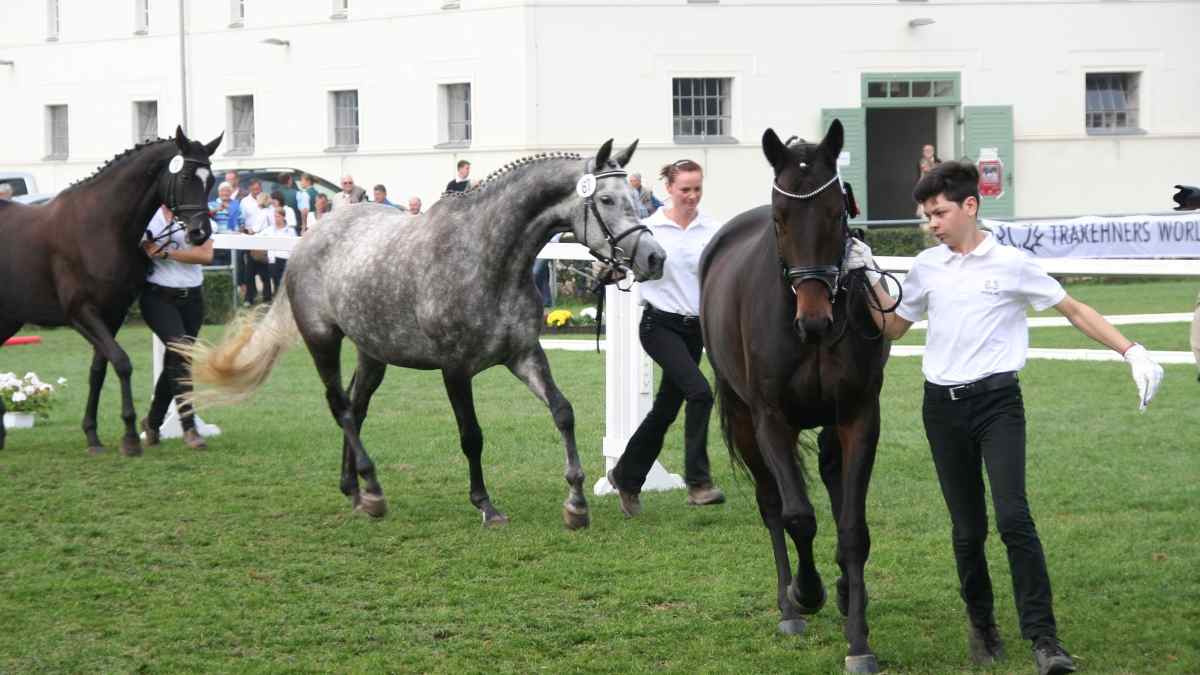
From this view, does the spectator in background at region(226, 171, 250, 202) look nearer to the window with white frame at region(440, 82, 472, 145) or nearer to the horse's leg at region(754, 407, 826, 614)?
the window with white frame at region(440, 82, 472, 145)

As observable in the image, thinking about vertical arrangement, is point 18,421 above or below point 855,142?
below

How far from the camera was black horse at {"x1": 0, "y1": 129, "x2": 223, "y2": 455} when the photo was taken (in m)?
11.4

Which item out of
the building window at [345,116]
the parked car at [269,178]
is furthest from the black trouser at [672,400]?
the building window at [345,116]

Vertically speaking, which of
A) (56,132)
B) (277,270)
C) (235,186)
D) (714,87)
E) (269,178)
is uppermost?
(56,132)

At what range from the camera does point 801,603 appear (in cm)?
657

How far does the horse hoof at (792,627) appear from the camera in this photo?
256 inches

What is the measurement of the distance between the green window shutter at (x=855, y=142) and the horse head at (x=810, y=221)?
2709cm

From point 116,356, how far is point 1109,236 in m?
17.0

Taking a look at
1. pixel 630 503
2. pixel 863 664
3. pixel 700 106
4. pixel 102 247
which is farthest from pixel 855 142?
pixel 863 664

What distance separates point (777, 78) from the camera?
3284 cm

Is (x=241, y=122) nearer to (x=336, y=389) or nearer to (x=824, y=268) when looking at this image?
(x=336, y=389)

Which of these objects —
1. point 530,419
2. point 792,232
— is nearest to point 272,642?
point 792,232

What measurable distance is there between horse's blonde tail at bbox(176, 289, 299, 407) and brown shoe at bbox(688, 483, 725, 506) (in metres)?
2.74

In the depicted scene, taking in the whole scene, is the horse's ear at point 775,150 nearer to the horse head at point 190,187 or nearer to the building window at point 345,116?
the horse head at point 190,187
